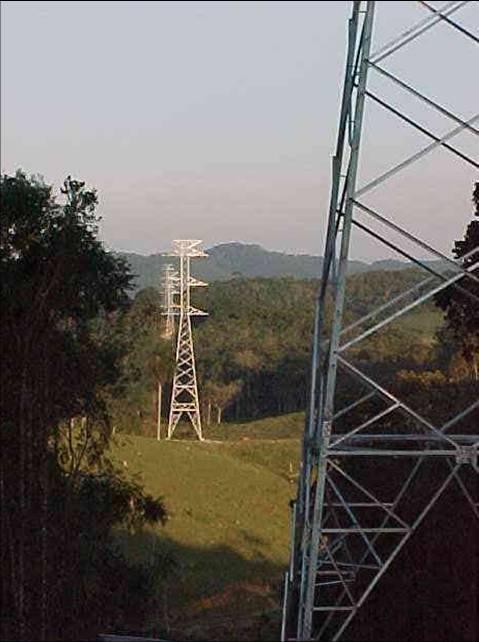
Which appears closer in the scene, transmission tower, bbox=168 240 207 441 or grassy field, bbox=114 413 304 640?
grassy field, bbox=114 413 304 640

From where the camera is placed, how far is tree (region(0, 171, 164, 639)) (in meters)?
10.8

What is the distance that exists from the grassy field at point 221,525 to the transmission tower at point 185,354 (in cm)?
77

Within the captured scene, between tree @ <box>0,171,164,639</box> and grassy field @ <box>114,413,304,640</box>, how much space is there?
4.94 feet

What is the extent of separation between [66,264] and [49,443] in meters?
1.60

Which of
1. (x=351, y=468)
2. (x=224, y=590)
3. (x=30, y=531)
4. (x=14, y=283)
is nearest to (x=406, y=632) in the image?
(x=351, y=468)

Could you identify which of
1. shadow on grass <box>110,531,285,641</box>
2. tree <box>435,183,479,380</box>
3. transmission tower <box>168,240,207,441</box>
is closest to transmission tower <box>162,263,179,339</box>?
transmission tower <box>168,240,207,441</box>

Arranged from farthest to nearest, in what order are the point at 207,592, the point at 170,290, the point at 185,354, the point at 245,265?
the point at 245,265
the point at 185,354
the point at 170,290
the point at 207,592

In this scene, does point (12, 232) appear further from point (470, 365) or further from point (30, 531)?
point (470, 365)

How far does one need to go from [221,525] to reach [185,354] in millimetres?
4900

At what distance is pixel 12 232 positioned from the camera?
37.6 ft

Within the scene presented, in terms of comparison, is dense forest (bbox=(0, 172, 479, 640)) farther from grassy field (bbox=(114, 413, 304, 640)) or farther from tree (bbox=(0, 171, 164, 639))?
grassy field (bbox=(114, 413, 304, 640))

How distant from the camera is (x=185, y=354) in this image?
87.5ft

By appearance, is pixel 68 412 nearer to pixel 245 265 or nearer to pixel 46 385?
pixel 46 385

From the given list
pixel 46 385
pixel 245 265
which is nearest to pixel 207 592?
pixel 46 385
